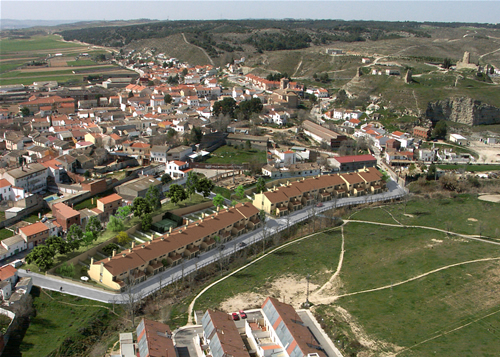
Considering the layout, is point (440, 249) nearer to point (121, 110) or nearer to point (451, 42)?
point (121, 110)

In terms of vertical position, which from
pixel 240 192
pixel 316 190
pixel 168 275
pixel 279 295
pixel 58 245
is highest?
pixel 58 245

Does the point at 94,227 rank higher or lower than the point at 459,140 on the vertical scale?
lower

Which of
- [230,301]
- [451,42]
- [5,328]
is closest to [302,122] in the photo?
[230,301]

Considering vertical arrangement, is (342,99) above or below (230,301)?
above

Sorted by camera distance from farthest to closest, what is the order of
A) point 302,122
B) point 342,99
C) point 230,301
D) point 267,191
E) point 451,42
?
1. point 451,42
2. point 342,99
3. point 302,122
4. point 267,191
5. point 230,301

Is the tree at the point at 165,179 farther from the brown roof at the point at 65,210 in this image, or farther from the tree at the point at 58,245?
the tree at the point at 58,245

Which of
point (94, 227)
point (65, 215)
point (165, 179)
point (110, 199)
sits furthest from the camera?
point (165, 179)

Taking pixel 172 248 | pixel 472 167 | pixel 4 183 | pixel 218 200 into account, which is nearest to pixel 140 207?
pixel 172 248

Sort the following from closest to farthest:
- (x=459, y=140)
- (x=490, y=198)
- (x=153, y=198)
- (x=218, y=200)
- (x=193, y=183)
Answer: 1. (x=153, y=198)
2. (x=218, y=200)
3. (x=193, y=183)
4. (x=490, y=198)
5. (x=459, y=140)

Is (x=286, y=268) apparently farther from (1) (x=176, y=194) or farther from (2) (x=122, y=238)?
(1) (x=176, y=194)
